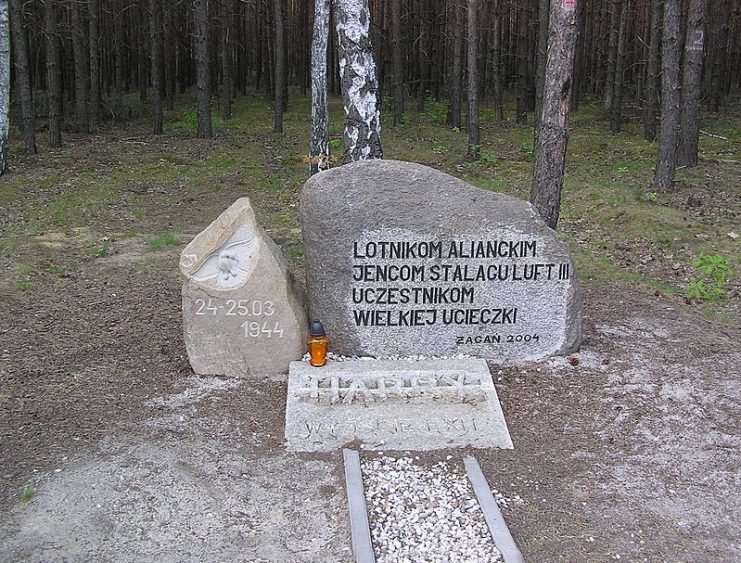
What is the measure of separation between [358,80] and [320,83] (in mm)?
2979

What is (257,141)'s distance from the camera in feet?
63.1

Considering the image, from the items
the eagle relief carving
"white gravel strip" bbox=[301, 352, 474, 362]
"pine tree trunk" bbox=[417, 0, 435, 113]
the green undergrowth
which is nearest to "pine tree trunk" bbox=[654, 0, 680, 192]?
the green undergrowth

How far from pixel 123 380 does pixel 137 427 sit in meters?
0.86

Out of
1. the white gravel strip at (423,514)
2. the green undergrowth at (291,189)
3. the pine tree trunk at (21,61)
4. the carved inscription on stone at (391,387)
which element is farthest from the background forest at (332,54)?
the white gravel strip at (423,514)

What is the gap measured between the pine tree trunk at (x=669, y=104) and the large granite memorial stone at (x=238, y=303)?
27.5 feet

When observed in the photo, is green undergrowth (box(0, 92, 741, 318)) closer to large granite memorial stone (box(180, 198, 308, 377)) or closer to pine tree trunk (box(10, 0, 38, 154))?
Answer: pine tree trunk (box(10, 0, 38, 154))

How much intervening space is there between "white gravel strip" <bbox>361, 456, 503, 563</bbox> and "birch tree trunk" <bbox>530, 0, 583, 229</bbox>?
4562 millimetres

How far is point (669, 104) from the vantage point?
38.8ft

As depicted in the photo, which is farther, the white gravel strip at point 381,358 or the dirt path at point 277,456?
the white gravel strip at point 381,358

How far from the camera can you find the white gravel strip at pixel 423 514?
12.6 feet

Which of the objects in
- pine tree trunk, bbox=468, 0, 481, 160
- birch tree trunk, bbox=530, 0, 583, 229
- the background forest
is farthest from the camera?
the background forest

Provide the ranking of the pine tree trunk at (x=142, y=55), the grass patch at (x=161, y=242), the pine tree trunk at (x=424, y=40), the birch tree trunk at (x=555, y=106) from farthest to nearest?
the pine tree trunk at (x=142, y=55) < the pine tree trunk at (x=424, y=40) < the grass patch at (x=161, y=242) < the birch tree trunk at (x=555, y=106)

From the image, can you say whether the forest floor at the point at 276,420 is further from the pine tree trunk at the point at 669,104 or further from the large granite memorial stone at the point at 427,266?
the pine tree trunk at the point at 669,104

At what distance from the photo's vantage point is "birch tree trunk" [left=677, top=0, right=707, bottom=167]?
12.4 m
